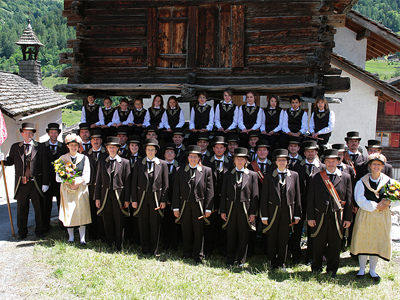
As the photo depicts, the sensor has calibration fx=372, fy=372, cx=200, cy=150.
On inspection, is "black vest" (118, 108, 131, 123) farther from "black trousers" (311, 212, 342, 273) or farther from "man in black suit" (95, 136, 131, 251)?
"black trousers" (311, 212, 342, 273)

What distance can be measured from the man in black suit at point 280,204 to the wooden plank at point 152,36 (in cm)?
500

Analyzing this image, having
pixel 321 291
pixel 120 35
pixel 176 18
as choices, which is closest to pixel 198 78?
pixel 176 18

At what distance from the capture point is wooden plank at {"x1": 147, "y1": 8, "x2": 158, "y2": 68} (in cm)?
993

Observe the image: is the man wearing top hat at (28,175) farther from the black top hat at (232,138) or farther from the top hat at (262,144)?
the top hat at (262,144)

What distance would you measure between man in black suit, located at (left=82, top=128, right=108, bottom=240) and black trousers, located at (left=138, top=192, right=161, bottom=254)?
1.09 metres

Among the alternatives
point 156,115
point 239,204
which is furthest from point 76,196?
point 239,204

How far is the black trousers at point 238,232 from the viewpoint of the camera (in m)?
6.78

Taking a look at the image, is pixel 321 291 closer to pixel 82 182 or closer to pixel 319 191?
pixel 319 191

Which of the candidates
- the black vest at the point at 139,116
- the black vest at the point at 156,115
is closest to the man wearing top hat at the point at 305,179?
the black vest at the point at 156,115

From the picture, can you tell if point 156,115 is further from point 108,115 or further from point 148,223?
point 148,223

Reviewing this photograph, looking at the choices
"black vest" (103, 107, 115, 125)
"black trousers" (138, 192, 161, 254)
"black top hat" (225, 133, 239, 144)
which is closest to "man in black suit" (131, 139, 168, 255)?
"black trousers" (138, 192, 161, 254)

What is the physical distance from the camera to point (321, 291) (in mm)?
5887

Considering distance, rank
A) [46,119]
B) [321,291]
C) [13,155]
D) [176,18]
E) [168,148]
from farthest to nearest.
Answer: [46,119] → [176,18] → [13,155] → [168,148] → [321,291]

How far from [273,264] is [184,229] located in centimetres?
176
